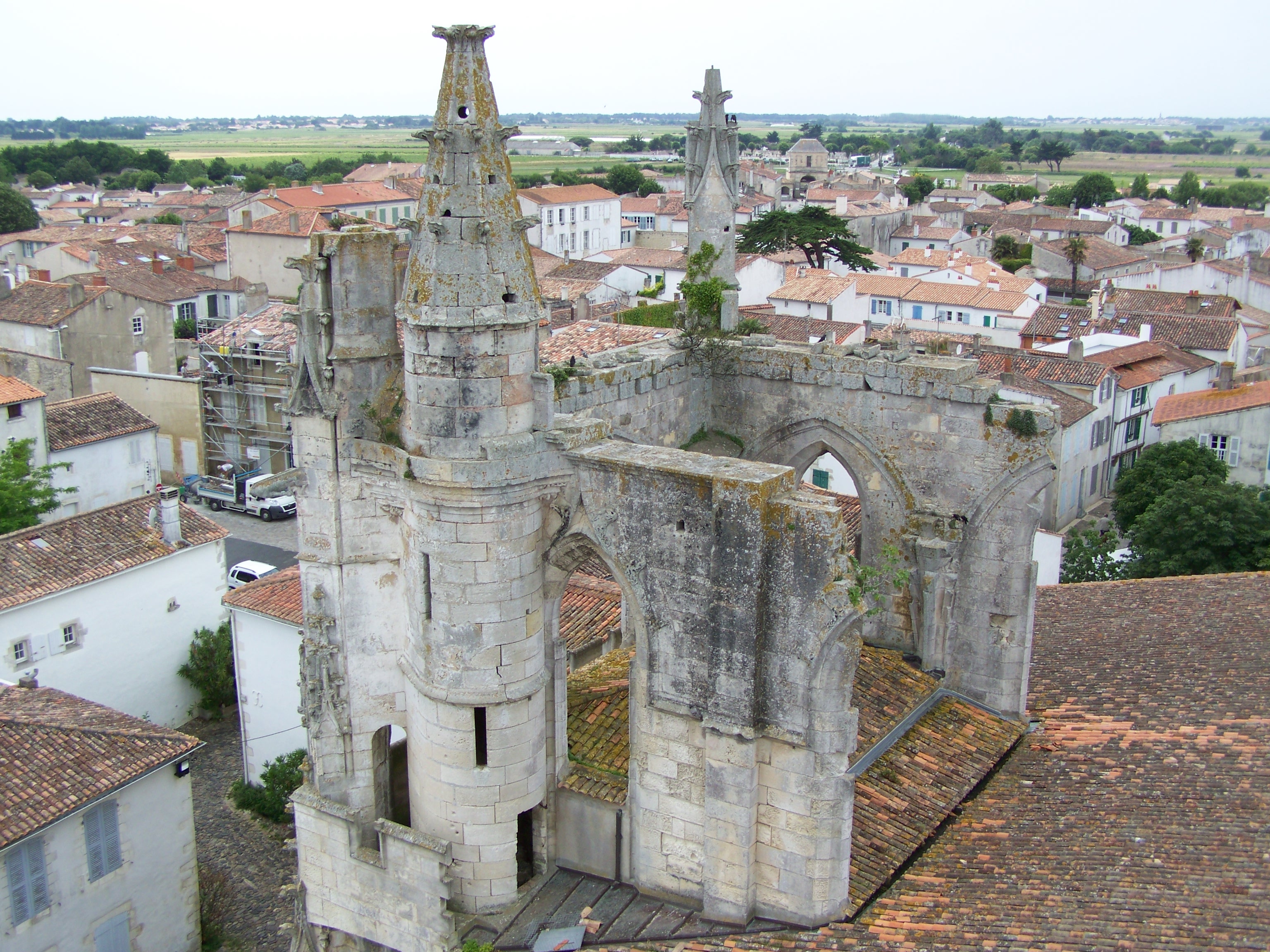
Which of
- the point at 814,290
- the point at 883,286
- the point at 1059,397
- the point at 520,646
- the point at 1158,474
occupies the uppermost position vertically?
the point at 520,646

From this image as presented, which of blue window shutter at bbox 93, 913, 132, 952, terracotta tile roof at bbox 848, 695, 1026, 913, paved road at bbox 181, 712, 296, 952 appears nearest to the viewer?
terracotta tile roof at bbox 848, 695, 1026, 913

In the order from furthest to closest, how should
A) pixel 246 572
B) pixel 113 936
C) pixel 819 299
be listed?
1. pixel 819 299
2. pixel 246 572
3. pixel 113 936

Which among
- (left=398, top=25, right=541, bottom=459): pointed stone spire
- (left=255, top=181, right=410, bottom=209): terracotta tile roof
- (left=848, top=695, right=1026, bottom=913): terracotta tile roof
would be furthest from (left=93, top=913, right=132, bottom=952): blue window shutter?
(left=255, top=181, right=410, bottom=209): terracotta tile roof

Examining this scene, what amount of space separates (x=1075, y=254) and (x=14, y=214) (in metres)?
84.8

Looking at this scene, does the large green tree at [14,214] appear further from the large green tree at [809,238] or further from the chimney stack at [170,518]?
the chimney stack at [170,518]

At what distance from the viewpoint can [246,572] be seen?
3712cm

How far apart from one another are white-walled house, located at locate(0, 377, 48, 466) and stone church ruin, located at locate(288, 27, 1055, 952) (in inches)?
1042

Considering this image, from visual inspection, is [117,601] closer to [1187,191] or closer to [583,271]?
[583,271]

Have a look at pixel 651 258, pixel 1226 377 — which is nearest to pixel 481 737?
pixel 1226 377

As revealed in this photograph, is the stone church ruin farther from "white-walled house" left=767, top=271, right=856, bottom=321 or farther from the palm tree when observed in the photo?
the palm tree

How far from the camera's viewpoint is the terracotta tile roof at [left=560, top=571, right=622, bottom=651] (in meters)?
20.5

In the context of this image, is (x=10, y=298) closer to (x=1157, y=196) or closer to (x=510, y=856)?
(x=510, y=856)

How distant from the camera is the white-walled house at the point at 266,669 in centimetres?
2609

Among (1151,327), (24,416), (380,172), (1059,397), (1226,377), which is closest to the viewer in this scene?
(24,416)
